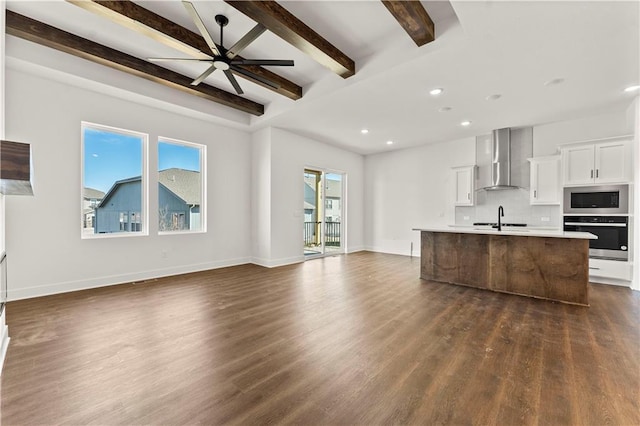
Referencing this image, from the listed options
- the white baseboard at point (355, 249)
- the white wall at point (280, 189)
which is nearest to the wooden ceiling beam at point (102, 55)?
the white wall at point (280, 189)

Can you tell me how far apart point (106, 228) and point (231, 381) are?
3977mm

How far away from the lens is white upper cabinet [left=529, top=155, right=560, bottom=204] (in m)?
5.25

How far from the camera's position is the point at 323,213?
723cm

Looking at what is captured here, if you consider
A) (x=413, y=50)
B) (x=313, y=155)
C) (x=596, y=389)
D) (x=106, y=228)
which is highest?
(x=413, y=50)

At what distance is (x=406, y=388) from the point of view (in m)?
1.85

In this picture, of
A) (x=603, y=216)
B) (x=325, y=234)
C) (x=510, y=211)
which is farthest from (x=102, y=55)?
(x=603, y=216)

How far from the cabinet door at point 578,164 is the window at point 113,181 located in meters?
7.63

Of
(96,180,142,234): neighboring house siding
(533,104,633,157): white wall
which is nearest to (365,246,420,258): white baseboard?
(533,104,633,157): white wall

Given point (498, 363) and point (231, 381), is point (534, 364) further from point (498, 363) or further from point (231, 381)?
point (231, 381)

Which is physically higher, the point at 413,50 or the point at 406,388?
the point at 413,50

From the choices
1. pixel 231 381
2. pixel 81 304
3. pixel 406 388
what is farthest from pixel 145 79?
pixel 406 388

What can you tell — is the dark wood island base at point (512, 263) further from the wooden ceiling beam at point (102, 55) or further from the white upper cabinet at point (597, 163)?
the wooden ceiling beam at point (102, 55)

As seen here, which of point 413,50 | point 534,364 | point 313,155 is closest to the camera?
point 534,364

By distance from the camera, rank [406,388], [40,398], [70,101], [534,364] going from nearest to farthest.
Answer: [40,398], [406,388], [534,364], [70,101]
